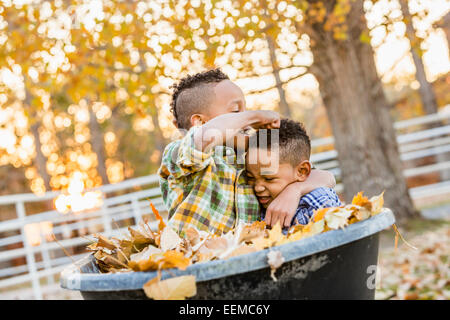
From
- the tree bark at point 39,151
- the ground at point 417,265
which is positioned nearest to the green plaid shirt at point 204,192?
the ground at point 417,265

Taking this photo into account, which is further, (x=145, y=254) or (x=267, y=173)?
(x=267, y=173)

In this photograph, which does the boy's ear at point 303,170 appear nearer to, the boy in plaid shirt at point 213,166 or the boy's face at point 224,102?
the boy in plaid shirt at point 213,166

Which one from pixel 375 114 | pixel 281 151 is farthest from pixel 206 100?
pixel 375 114

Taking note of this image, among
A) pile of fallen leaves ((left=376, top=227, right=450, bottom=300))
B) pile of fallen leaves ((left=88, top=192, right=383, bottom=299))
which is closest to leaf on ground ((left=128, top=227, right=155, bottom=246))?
pile of fallen leaves ((left=88, top=192, right=383, bottom=299))

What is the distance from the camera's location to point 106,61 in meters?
5.40

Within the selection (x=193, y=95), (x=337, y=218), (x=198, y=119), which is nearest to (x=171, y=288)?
(x=337, y=218)

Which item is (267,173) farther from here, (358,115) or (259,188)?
(358,115)

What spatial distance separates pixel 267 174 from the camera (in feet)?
6.18

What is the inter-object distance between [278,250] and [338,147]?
4.86 m

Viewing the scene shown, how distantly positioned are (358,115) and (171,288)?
4.87 metres

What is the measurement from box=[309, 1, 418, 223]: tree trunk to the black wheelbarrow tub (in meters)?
4.45

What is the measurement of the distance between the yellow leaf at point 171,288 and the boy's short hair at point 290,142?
926 millimetres

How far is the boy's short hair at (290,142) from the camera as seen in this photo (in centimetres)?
190
